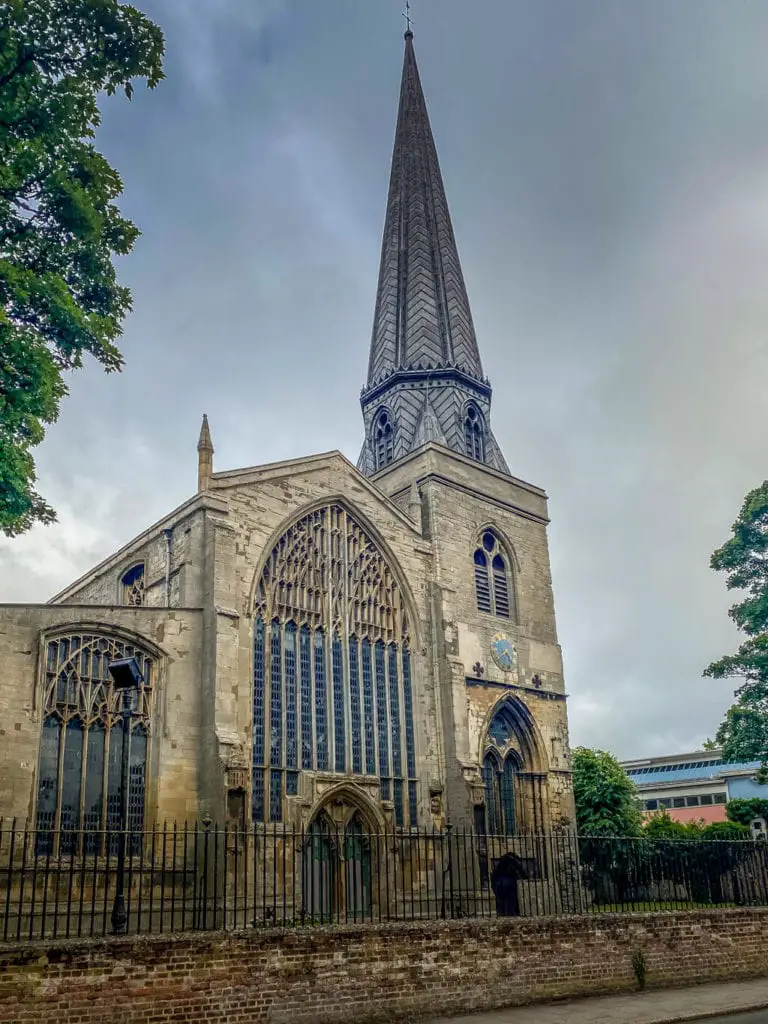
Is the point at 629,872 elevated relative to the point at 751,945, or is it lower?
elevated

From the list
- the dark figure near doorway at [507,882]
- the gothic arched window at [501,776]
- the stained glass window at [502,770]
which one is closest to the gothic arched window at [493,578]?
the stained glass window at [502,770]

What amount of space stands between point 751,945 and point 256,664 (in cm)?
1157

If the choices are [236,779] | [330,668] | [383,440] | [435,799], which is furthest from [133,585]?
[383,440]

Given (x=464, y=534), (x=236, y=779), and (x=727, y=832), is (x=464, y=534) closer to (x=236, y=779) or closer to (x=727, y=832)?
(x=236, y=779)

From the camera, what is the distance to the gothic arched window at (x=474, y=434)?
32.1 metres

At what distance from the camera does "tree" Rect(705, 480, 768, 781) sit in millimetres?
24484

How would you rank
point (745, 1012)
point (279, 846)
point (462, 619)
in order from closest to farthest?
point (745, 1012) < point (279, 846) < point (462, 619)

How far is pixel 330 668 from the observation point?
2286 centimetres

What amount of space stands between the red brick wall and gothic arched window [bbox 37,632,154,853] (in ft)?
21.8

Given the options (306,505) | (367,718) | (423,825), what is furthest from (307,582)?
(423,825)

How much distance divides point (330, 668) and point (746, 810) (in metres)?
25.5

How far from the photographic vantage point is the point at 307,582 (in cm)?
2336

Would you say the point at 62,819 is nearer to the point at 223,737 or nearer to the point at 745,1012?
the point at 223,737

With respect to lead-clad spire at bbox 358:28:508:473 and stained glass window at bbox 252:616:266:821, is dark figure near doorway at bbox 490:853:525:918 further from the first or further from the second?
lead-clad spire at bbox 358:28:508:473
